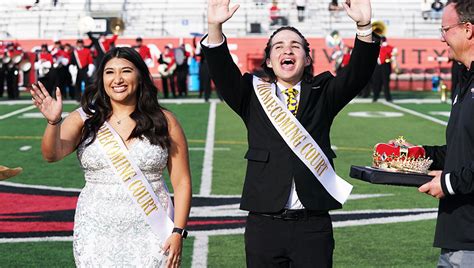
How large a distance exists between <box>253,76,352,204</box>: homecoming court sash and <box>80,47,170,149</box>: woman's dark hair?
449 mm

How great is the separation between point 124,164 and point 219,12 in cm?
78

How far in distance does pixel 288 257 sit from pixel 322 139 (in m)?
0.52

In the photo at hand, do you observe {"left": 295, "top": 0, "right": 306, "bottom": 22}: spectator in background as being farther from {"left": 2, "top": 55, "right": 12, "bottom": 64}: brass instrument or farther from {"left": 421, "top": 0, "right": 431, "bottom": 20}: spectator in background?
{"left": 2, "top": 55, "right": 12, "bottom": 64}: brass instrument

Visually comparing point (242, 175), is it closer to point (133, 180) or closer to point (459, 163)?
point (133, 180)

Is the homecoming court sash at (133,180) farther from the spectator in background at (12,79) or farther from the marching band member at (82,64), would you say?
the spectator in background at (12,79)

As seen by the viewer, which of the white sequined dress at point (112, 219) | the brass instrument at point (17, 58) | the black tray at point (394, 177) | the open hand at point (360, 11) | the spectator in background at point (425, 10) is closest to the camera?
the black tray at point (394, 177)

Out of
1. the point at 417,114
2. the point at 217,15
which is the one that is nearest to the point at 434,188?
the point at 217,15

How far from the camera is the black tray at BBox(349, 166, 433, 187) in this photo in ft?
12.8

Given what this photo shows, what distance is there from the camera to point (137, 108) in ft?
15.3

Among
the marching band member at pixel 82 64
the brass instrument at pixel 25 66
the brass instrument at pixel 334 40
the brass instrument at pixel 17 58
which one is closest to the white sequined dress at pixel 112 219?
the marching band member at pixel 82 64

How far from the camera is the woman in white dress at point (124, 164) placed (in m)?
4.44

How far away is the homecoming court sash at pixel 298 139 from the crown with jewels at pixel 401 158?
0.36 metres

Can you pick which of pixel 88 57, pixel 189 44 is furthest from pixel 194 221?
pixel 189 44

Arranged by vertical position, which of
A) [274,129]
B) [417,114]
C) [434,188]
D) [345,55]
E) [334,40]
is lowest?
[417,114]
